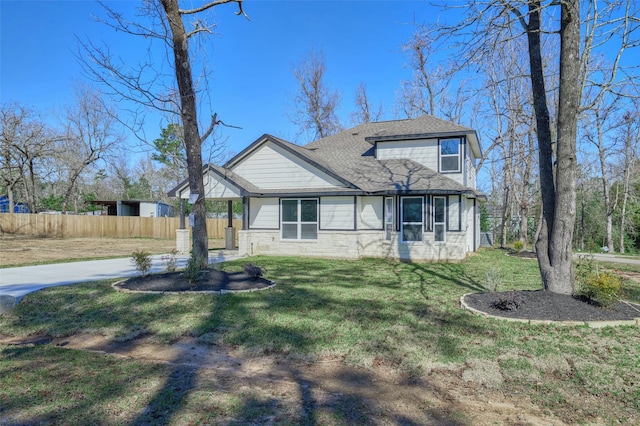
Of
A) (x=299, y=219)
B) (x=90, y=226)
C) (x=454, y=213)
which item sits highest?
(x=454, y=213)

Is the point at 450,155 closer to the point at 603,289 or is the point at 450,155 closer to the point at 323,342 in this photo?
the point at 603,289

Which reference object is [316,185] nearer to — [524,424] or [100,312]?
[100,312]

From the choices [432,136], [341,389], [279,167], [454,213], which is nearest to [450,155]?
[432,136]

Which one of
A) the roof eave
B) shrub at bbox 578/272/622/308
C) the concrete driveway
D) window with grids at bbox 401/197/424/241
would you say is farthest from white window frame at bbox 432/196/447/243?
the concrete driveway

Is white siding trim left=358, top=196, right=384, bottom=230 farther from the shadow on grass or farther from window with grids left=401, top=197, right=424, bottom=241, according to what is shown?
the shadow on grass

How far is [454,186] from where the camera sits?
44.9ft

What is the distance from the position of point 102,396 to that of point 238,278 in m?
5.05

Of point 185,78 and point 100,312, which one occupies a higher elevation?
point 185,78

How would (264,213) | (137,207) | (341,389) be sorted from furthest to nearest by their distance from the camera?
(137,207) → (264,213) → (341,389)

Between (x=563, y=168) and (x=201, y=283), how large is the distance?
6971mm

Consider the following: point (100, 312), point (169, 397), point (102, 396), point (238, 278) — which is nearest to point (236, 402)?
point (169, 397)

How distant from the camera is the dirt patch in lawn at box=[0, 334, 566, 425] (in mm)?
3219

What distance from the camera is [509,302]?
6078 mm

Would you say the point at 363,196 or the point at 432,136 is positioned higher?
the point at 432,136
